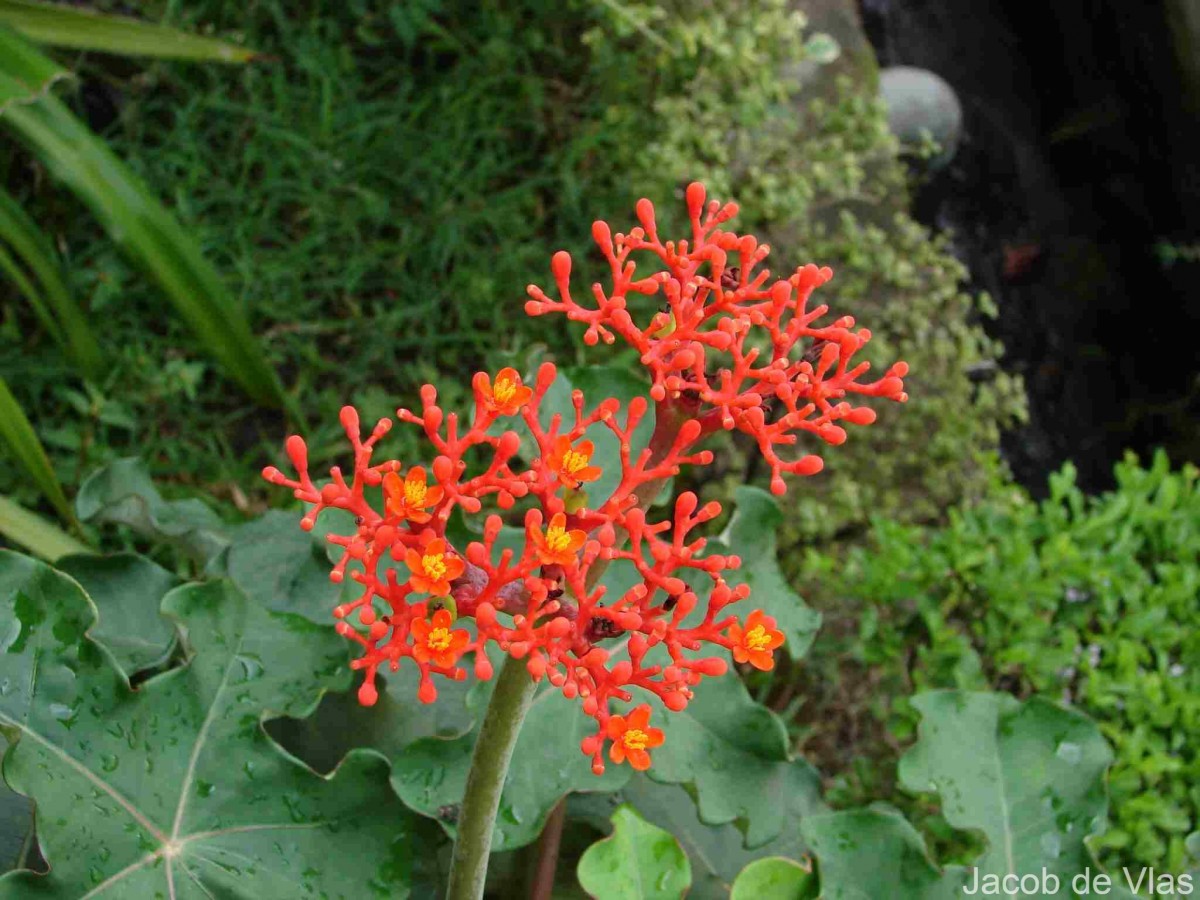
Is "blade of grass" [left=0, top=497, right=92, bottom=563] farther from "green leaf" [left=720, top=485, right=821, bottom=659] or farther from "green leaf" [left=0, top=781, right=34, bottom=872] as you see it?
"green leaf" [left=720, top=485, right=821, bottom=659]

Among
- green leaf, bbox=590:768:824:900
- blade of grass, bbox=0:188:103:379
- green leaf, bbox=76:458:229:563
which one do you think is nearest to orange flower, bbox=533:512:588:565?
green leaf, bbox=590:768:824:900

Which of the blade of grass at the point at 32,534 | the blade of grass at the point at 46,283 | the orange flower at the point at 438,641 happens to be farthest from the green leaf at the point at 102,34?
the orange flower at the point at 438,641

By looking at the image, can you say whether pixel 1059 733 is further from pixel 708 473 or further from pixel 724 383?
pixel 708 473

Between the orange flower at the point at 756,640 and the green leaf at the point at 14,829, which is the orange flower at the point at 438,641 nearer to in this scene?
the orange flower at the point at 756,640

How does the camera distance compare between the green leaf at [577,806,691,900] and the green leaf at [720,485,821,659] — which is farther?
the green leaf at [720,485,821,659]

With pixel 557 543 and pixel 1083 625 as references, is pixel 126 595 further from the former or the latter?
pixel 1083 625

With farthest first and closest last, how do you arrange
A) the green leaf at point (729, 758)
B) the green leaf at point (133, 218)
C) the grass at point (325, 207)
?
the grass at point (325, 207) → the green leaf at point (133, 218) → the green leaf at point (729, 758)

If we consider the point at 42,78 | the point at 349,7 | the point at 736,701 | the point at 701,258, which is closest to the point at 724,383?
the point at 701,258
